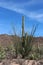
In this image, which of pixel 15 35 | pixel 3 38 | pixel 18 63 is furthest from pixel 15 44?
pixel 3 38

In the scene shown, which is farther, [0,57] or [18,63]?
[0,57]

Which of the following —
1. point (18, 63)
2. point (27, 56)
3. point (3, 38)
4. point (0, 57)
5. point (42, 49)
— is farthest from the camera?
point (3, 38)

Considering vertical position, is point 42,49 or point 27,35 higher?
point 27,35

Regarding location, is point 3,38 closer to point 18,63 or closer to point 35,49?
point 35,49

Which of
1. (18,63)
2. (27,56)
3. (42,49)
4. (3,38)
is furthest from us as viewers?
(3,38)

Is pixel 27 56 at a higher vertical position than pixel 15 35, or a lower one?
lower

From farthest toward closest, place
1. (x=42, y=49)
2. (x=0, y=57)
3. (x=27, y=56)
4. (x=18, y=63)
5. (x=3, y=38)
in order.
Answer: (x=3, y=38), (x=42, y=49), (x=27, y=56), (x=0, y=57), (x=18, y=63)

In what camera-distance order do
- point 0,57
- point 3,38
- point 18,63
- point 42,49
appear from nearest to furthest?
point 18,63 → point 0,57 → point 42,49 → point 3,38

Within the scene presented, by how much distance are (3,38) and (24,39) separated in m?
18.0

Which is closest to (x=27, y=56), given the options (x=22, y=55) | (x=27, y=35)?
(x=22, y=55)

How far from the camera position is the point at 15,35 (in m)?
21.1

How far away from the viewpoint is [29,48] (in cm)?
2058

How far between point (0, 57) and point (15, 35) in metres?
3.05

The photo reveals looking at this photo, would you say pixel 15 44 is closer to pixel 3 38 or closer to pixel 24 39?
pixel 24 39
